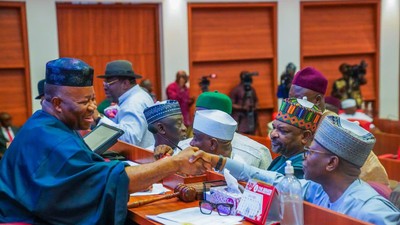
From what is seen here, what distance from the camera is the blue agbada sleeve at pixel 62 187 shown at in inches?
87.7

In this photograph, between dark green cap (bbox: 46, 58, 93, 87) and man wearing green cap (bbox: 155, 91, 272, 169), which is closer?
dark green cap (bbox: 46, 58, 93, 87)

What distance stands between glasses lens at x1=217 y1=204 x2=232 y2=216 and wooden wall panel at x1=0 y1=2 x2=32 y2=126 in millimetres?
5963

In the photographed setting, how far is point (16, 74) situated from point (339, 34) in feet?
17.8

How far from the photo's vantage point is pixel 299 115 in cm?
269

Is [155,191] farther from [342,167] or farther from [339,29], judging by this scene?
[339,29]

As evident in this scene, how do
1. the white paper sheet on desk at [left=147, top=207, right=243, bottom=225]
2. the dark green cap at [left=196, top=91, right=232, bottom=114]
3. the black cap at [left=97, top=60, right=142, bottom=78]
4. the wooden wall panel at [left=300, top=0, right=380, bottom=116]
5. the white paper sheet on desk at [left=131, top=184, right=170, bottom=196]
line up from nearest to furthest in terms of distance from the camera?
the white paper sheet on desk at [left=147, top=207, right=243, bottom=225], the white paper sheet on desk at [left=131, top=184, right=170, bottom=196], the dark green cap at [left=196, top=91, right=232, bottom=114], the black cap at [left=97, top=60, right=142, bottom=78], the wooden wall panel at [left=300, top=0, right=380, bottom=116]

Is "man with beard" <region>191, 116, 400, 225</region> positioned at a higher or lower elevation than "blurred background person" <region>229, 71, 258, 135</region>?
higher

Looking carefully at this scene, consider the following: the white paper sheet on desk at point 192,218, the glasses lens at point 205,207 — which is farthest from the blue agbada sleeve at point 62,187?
the glasses lens at point 205,207

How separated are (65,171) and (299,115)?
3.66ft

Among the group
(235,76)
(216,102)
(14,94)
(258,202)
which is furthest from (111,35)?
(258,202)

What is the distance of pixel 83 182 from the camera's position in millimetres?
2244

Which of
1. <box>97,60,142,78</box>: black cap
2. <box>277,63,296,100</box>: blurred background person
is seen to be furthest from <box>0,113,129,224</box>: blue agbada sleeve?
<box>277,63,296,100</box>: blurred background person

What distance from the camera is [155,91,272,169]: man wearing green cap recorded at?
10.8 feet

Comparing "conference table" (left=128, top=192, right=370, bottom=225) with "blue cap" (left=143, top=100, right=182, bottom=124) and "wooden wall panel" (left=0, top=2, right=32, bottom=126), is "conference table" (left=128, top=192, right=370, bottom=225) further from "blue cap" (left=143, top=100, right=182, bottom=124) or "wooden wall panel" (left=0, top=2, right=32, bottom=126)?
"wooden wall panel" (left=0, top=2, right=32, bottom=126)
